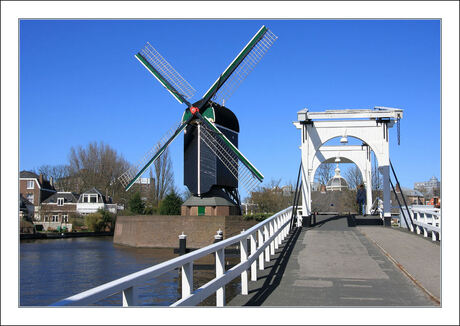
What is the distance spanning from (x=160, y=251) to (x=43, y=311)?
3790 centimetres

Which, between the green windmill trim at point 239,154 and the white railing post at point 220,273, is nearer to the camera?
the white railing post at point 220,273

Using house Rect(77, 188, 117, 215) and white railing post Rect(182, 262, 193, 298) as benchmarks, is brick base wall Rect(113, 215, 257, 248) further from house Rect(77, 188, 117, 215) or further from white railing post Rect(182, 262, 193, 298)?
white railing post Rect(182, 262, 193, 298)

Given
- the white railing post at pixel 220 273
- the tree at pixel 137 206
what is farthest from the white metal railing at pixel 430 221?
the tree at pixel 137 206

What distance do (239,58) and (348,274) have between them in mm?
27879

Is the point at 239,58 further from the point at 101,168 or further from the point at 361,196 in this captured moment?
the point at 101,168

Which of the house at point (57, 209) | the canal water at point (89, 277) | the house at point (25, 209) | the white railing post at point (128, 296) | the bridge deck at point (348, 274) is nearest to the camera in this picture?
the white railing post at point (128, 296)

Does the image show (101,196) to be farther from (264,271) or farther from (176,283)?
(264,271)

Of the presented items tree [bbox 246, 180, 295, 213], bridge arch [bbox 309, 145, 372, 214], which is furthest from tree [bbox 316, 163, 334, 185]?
bridge arch [bbox 309, 145, 372, 214]

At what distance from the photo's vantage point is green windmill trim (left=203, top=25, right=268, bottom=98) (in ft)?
113

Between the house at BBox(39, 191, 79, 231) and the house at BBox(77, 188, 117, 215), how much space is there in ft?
3.76

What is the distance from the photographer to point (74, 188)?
80438mm

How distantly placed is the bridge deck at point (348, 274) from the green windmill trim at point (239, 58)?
21721mm

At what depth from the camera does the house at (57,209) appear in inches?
2804

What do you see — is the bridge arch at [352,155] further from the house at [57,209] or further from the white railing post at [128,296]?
the house at [57,209]
